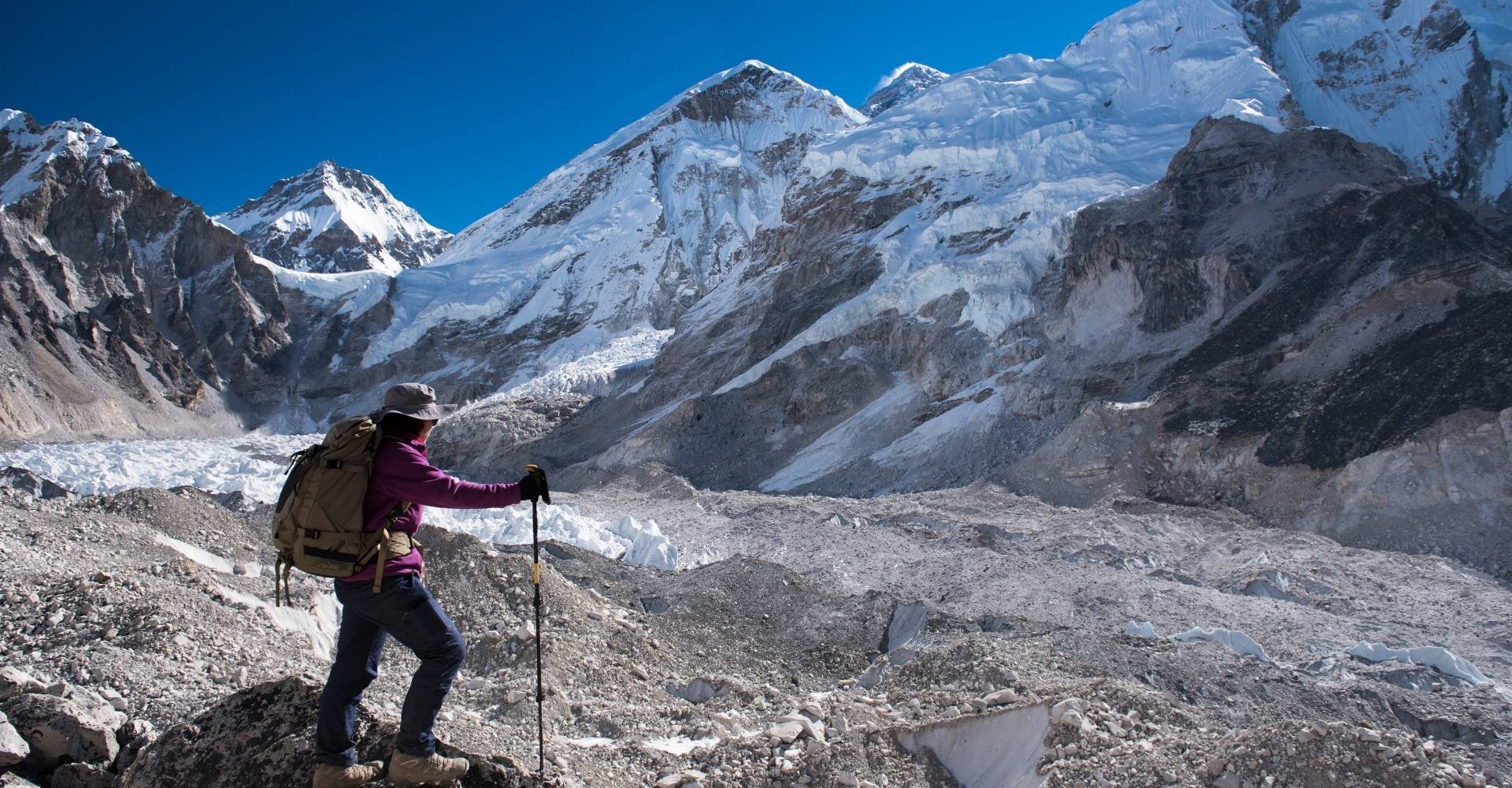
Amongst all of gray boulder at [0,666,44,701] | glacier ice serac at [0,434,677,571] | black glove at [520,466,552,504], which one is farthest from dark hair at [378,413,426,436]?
glacier ice serac at [0,434,677,571]

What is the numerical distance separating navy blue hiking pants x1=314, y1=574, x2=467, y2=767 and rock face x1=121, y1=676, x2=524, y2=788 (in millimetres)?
173

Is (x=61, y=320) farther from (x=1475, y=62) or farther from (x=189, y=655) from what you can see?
(x=1475, y=62)

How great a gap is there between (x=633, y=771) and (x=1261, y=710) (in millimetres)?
6053

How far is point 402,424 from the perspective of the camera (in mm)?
3984

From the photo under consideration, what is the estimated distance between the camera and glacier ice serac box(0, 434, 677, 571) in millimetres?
21188

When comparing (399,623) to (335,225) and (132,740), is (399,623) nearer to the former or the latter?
(132,740)

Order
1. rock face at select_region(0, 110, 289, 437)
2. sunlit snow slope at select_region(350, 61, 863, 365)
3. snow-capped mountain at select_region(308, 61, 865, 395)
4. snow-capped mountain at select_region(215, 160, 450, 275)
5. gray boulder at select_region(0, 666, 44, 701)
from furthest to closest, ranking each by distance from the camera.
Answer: snow-capped mountain at select_region(215, 160, 450, 275) → sunlit snow slope at select_region(350, 61, 863, 365) → snow-capped mountain at select_region(308, 61, 865, 395) → rock face at select_region(0, 110, 289, 437) → gray boulder at select_region(0, 666, 44, 701)

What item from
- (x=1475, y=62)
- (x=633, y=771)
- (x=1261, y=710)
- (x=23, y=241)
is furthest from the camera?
(x=23, y=241)

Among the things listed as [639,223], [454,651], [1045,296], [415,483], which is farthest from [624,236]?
[415,483]

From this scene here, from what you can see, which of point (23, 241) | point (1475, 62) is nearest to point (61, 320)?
point (23, 241)

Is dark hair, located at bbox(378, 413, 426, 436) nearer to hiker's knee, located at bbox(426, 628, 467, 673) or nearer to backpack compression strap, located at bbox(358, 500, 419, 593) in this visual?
backpack compression strap, located at bbox(358, 500, 419, 593)

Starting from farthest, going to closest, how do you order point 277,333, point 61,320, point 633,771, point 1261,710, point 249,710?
point 277,333 < point 61,320 < point 1261,710 < point 633,771 < point 249,710

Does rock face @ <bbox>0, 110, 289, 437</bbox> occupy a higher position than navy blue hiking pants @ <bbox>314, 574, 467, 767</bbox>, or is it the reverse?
rock face @ <bbox>0, 110, 289, 437</bbox>

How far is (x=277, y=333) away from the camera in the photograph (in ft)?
259
